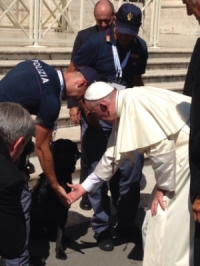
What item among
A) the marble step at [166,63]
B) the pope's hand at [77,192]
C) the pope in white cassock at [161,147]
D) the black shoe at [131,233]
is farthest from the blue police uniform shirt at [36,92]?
the marble step at [166,63]

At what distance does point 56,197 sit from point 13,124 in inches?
73.8

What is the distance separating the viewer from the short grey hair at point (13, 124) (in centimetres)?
271

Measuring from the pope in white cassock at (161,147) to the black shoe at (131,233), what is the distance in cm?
115

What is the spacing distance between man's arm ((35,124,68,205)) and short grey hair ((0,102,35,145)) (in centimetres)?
102

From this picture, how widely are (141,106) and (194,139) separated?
55 centimetres

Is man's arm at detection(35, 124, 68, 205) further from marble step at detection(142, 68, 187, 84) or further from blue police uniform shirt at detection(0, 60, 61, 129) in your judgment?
marble step at detection(142, 68, 187, 84)

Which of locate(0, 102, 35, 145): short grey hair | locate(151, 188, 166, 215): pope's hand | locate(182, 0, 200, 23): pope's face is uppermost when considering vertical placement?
locate(182, 0, 200, 23): pope's face

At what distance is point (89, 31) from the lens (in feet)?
19.1

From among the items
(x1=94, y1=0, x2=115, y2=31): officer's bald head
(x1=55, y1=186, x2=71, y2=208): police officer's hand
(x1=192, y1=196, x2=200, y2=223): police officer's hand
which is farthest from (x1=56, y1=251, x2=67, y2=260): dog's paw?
(x1=94, y1=0, x2=115, y2=31): officer's bald head

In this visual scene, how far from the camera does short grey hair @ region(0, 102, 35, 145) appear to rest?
107 inches

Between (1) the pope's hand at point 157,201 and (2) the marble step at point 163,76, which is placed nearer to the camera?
(1) the pope's hand at point 157,201

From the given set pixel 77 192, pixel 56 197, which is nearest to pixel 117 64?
pixel 56 197

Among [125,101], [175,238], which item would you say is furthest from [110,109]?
[175,238]

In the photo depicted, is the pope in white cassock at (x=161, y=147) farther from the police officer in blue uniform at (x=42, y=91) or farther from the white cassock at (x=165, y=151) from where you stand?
the police officer in blue uniform at (x=42, y=91)
